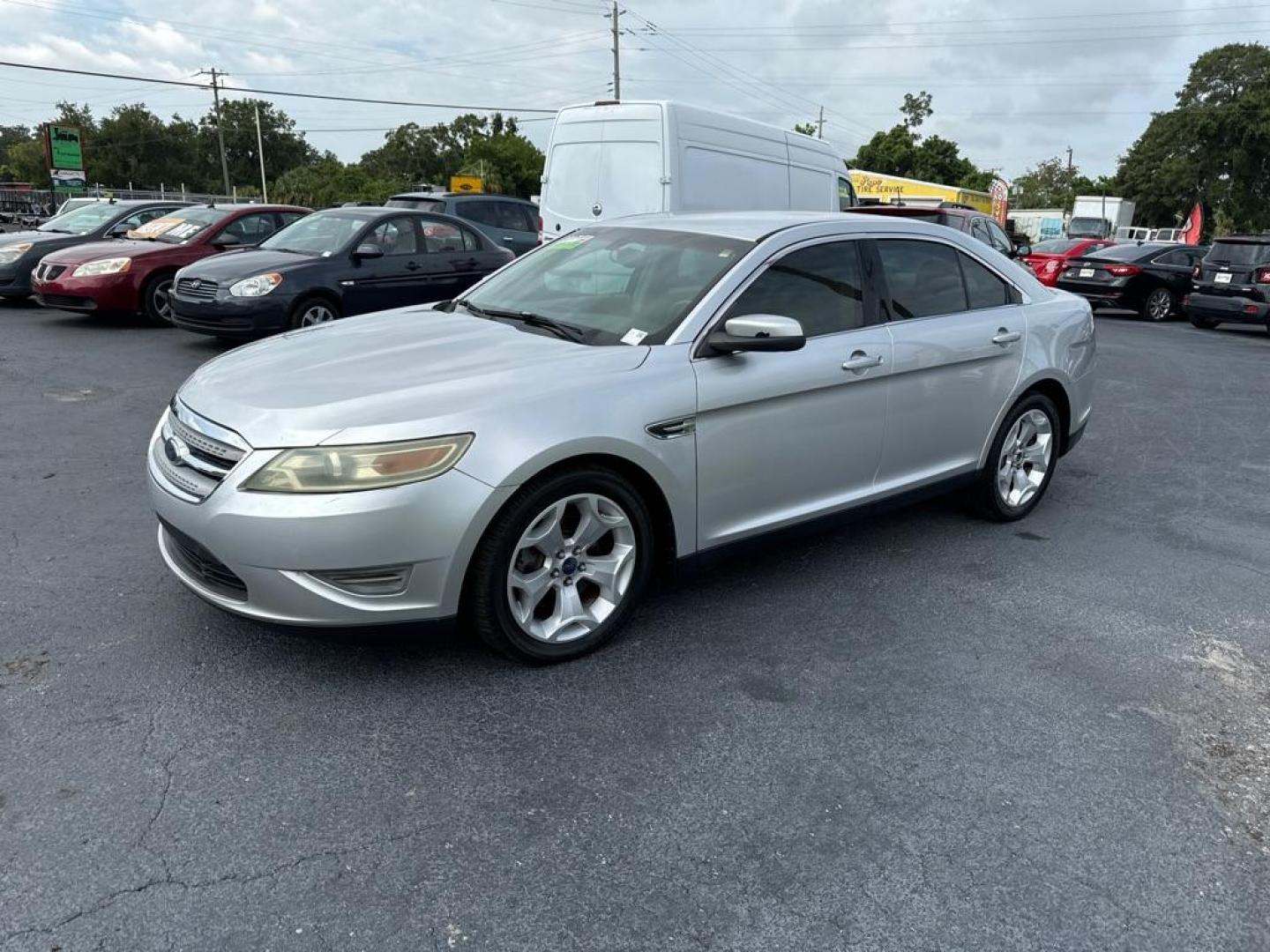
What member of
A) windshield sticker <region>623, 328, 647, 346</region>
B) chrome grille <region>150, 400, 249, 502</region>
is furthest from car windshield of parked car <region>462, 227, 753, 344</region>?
chrome grille <region>150, 400, 249, 502</region>

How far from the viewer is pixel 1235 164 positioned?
2040 inches

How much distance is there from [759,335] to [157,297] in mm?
9701

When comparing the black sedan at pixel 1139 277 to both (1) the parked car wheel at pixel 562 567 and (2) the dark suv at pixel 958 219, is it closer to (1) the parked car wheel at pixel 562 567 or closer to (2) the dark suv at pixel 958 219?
(2) the dark suv at pixel 958 219

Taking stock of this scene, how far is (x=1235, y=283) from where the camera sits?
47.8 feet

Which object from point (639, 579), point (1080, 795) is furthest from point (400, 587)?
point (1080, 795)

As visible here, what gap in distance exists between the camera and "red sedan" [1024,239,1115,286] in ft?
57.3

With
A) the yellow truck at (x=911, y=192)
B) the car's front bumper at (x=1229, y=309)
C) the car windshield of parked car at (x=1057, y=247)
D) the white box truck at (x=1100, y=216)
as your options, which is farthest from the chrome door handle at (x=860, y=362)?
the white box truck at (x=1100, y=216)

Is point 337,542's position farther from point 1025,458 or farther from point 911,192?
point 911,192

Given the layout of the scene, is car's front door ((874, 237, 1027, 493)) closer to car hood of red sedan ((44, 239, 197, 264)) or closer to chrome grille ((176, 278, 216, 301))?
chrome grille ((176, 278, 216, 301))

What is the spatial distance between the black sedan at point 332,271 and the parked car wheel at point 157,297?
1.76 metres

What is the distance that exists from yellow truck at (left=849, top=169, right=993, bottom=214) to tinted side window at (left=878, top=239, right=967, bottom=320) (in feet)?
98.8

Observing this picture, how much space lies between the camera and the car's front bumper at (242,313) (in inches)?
344

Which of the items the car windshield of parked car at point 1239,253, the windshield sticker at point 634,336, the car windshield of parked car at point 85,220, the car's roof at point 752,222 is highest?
the car windshield of parked car at point 85,220

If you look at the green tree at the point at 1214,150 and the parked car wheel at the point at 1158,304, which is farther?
the green tree at the point at 1214,150
